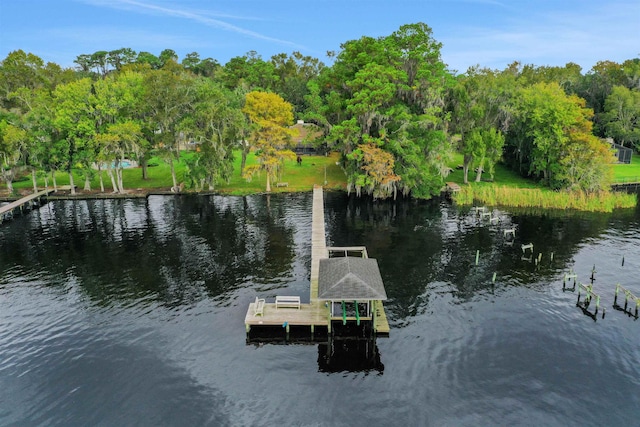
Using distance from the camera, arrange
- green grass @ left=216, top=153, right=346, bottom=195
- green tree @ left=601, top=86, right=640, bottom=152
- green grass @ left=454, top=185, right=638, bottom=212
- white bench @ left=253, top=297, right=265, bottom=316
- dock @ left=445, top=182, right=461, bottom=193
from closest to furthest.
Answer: white bench @ left=253, top=297, right=265, bottom=316 < green grass @ left=454, top=185, right=638, bottom=212 < dock @ left=445, top=182, right=461, bottom=193 < green grass @ left=216, top=153, right=346, bottom=195 < green tree @ left=601, top=86, right=640, bottom=152

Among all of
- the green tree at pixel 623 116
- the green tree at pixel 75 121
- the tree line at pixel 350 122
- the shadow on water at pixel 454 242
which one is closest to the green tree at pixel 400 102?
the tree line at pixel 350 122

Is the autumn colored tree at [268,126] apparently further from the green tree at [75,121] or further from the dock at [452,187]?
the dock at [452,187]

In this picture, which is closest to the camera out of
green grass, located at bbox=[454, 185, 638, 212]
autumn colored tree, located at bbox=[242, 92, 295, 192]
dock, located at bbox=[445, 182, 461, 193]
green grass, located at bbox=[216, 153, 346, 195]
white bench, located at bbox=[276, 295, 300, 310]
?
white bench, located at bbox=[276, 295, 300, 310]

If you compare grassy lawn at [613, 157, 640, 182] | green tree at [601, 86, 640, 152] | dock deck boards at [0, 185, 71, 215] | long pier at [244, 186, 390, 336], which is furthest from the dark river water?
green tree at [601, 86, 640, 152]

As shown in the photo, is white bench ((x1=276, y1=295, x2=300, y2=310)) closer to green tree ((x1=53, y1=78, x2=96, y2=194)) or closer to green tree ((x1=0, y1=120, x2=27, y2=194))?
green tree ((x1=53, y1=78, x2=96, y2=194))

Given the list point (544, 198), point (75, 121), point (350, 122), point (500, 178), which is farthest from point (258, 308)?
point (500, 178)

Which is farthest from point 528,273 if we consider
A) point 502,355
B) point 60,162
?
point 60,162

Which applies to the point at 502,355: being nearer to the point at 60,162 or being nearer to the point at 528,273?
the point at 528,273

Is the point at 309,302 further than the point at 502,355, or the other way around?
the point at 309,302
